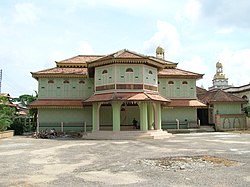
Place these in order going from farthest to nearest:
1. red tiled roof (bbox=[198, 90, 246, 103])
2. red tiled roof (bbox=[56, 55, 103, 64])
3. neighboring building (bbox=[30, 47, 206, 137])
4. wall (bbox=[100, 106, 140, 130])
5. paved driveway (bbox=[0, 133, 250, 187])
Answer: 1. red tiled roof (bbox=[198, 90, 246, 103])
2. red tiled roof (bbox=[56, 55, 103, 64])
3. wall (bbox=[100, 106, 140, 130])
4. neighboring building (bbox=[30, 47, 206, 137])
5. paved driveway (bbox=[0, 133, 250, 187])

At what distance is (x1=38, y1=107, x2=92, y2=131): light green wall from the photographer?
26656mm

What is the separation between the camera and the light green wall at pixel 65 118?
2666 cm

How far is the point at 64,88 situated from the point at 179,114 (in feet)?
38.0

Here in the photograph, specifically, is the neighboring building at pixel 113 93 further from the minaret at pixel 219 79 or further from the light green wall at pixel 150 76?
the minaret at pixel 219 79

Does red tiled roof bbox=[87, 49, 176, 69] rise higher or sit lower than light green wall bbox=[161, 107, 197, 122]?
higher

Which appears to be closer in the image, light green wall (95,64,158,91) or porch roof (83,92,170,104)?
porch roof (83,92,170,104)

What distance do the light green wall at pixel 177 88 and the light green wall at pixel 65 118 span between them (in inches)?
298

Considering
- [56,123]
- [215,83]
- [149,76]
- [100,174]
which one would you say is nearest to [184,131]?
[149,76]

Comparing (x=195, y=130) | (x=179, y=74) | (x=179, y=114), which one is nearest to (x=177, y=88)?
(x=179, y=74)

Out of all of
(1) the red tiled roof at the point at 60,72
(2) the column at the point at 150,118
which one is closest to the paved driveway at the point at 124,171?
(2) the column at the point at 150,118

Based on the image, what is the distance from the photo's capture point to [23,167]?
9.08 metres

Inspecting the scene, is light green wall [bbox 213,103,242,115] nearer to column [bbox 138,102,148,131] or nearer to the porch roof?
the porch roof

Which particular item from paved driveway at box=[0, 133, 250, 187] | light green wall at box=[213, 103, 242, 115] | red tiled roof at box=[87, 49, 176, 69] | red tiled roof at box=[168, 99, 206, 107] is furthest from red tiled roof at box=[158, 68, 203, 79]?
paved driveway at box=[0, 133, 250, 187]

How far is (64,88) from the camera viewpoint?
27328mm
